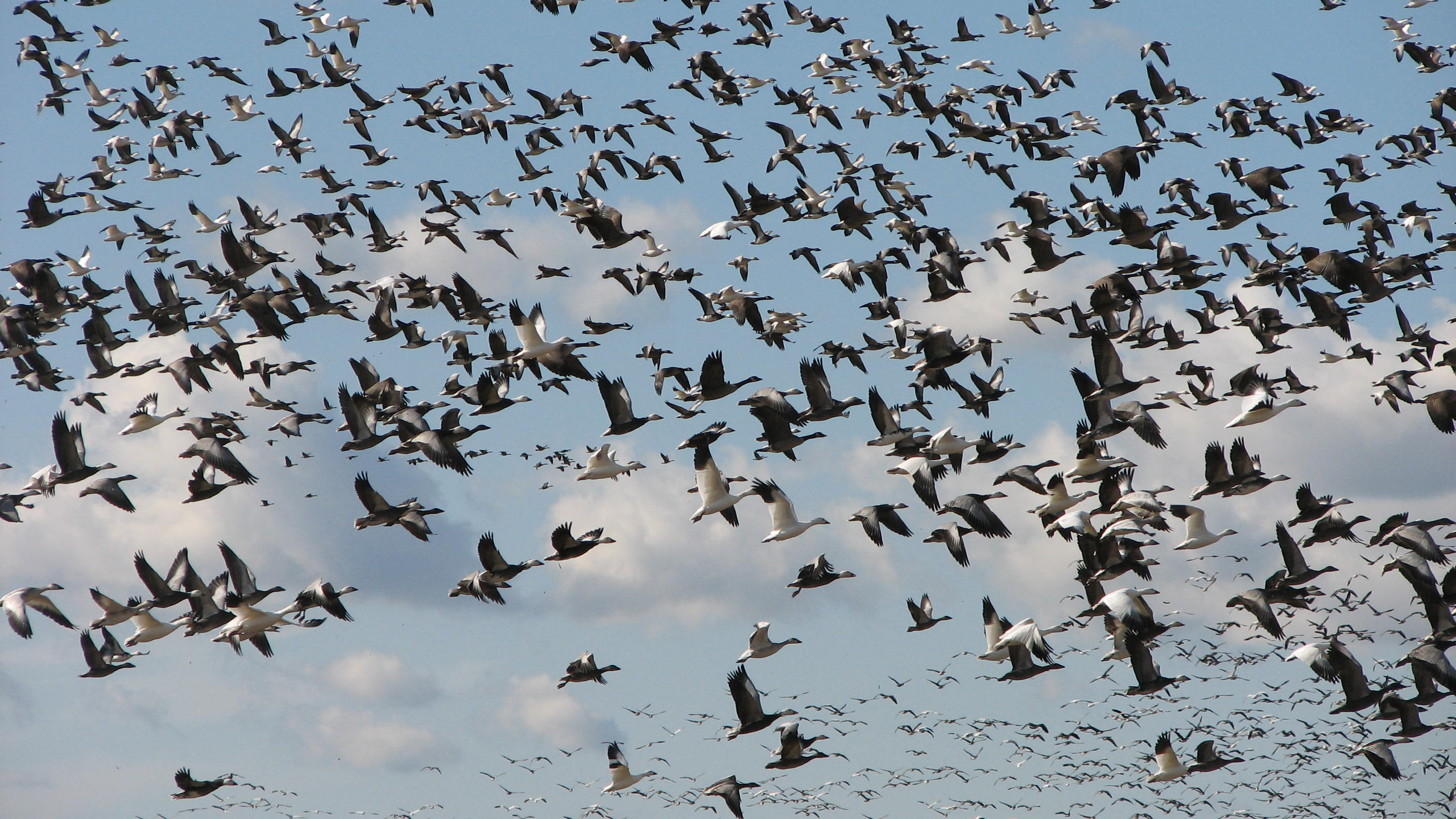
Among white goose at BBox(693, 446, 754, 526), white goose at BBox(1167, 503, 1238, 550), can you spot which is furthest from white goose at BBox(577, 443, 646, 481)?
white goose at BBox(1167, 503, 1238, 550)

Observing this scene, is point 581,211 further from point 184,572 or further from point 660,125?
point 184,572

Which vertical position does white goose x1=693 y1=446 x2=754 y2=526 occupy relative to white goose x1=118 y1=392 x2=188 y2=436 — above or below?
below

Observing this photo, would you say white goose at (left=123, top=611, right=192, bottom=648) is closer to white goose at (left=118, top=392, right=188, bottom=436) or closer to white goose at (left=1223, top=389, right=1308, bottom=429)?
white goose at (left=118, top=392, right=188, bottom=436)

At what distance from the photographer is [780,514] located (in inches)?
Result: 997

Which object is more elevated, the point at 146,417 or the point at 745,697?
the point at 146,417

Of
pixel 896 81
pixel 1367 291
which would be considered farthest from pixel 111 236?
pixel 1367 291

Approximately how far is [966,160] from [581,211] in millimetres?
9233

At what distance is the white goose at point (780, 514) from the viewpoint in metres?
25.2

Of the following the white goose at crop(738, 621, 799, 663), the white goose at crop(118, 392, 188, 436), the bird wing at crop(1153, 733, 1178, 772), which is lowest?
the bird wing at crop(1153, 733, 1178, 772)

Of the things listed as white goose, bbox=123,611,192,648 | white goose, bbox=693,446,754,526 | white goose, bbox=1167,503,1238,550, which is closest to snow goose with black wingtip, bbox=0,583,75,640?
white goose, bbox=123,611,192,648

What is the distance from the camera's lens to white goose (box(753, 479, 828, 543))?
82.7 feet

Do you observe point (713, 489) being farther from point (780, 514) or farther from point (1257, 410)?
point (1257, 410)

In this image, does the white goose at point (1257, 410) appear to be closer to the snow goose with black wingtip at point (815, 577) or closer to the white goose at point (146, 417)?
the snow goose with black wingtip at point (815, 577)

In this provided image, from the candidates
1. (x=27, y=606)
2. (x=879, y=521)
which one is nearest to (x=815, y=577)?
(x=879, y=521)
